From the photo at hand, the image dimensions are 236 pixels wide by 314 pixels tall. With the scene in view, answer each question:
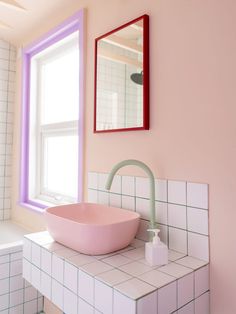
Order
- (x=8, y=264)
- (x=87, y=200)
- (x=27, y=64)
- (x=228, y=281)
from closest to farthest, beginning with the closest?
1. (x=228, y=281)
2. (x=87, y=200)
3. (x=8, y=264)
4. (x=27, y=64)

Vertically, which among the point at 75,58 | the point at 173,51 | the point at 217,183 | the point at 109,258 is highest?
the point at 75,58

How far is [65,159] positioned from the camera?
7.16ft

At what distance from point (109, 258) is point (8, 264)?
1.03 m

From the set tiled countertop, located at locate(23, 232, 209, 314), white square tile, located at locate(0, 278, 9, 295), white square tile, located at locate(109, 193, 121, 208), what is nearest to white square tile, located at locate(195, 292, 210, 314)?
tiled countertop, located at locate(23, 232, 209, 314)

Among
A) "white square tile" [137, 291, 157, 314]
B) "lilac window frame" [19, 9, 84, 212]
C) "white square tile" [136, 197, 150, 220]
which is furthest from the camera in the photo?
"lilac window frame" [19, 9, 84, 212]

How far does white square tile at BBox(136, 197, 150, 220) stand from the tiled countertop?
142 mm

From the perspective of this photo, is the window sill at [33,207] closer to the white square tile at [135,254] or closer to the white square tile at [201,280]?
the white square tile at [135,254]

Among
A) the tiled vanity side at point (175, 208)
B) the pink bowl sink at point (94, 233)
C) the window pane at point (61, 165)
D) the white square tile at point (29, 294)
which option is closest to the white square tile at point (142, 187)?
the tiled vanity side at point (175, 208)

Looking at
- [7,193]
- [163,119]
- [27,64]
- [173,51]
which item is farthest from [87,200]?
[27,64]

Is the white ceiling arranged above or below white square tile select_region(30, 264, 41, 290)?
above

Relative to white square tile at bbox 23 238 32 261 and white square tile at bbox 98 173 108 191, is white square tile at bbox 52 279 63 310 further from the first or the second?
white square tile at bbox 98 173 108 191

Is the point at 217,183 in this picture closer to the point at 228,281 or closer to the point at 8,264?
the point at 228,281

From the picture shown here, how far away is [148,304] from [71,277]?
35 cm

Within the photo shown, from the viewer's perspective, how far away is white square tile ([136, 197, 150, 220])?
1271 mm
